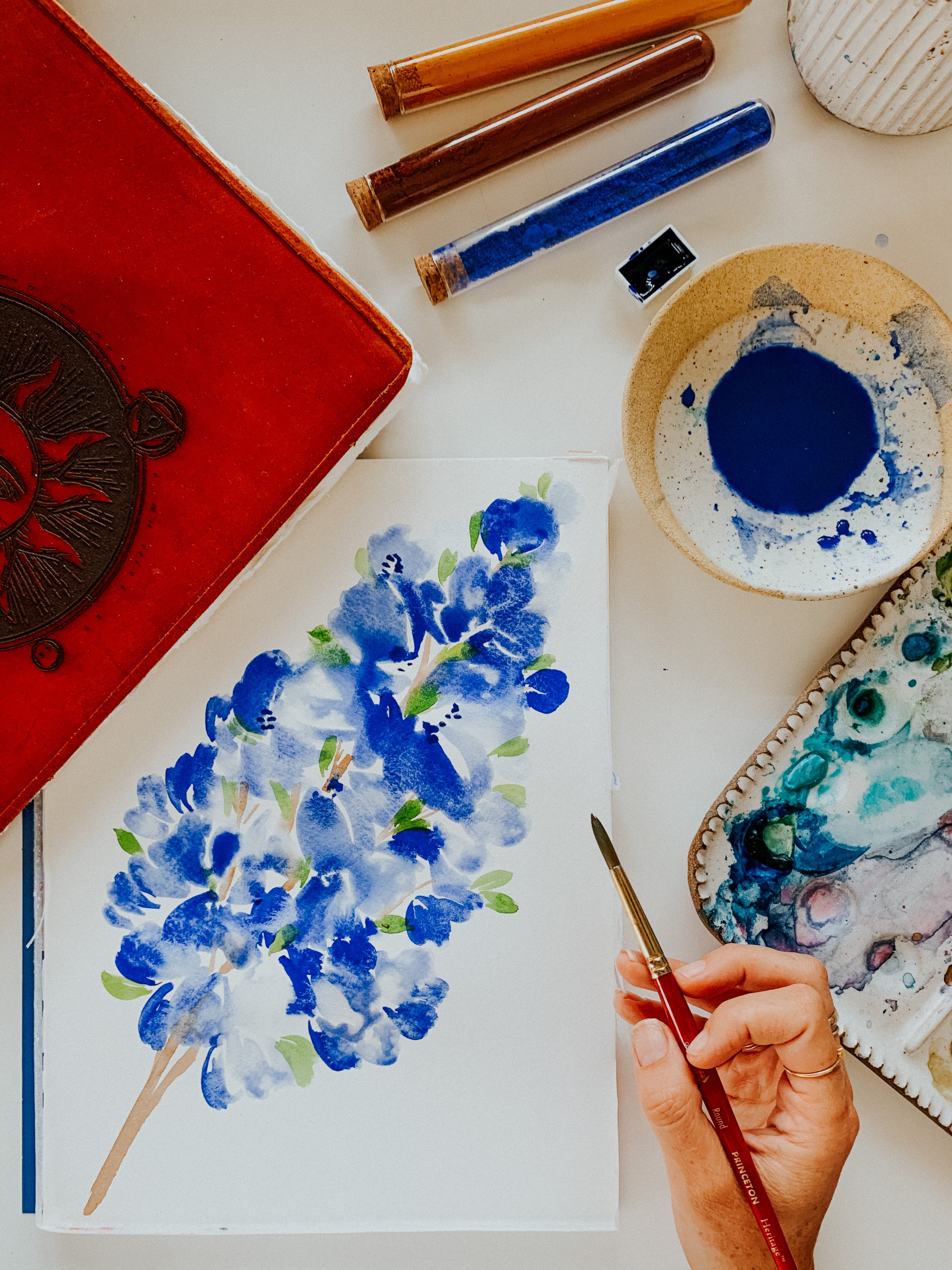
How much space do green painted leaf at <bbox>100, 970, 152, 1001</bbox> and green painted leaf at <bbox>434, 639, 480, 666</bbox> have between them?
326 millimetres

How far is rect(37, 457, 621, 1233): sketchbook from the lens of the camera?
642 mm

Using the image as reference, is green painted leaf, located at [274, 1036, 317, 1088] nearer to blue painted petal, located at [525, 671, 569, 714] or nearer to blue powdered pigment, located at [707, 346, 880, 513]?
blue painted petal, located at [525, 671, 569, 714]

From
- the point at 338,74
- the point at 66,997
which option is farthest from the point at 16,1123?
the point at 338,74

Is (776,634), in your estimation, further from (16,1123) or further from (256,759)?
(16,1123)

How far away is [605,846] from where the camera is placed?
57cm

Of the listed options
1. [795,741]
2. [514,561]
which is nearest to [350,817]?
[514,561]

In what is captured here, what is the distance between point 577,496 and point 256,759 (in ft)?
1.02

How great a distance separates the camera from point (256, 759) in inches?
25.8

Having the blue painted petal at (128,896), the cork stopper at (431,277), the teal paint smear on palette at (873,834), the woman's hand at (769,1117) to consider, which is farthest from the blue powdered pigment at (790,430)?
the blue painted petal at (128,896)

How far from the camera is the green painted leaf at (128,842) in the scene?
653 millimetres

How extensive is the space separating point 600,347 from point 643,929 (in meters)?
0.42

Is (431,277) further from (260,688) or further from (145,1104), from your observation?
(145,1104)

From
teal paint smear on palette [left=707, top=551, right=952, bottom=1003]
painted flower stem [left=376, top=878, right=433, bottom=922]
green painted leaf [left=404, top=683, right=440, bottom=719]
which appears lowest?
teal paint smear on palette [left=707, top=551, right=952, bottom=1003]

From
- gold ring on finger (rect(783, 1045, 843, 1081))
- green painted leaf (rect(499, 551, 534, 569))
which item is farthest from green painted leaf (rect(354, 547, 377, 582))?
gold ring on finger (rect(783, 1045, 843, 1081))
